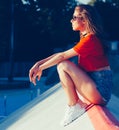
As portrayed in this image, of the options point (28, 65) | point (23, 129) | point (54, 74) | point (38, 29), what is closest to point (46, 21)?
point (38, 29)

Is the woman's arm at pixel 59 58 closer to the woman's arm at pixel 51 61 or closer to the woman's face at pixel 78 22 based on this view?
the woman's arm at pixel 51 61

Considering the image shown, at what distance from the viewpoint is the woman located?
195 inches

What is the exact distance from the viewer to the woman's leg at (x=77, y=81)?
16.3 feet

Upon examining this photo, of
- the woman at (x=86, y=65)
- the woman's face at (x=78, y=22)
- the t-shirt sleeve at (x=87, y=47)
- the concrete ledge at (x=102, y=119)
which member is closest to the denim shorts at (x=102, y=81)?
the woman at (x=86, y=65)

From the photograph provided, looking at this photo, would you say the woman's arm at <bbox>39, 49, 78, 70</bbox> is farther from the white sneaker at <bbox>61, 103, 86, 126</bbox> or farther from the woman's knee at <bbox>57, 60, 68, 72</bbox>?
the white sneaker at <bbox>61, 103, 86, 126</bbox>

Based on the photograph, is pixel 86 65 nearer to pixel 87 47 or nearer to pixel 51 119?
pixel 87 47

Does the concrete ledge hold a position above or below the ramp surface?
above

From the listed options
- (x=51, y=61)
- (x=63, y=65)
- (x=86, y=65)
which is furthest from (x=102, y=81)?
(x=51, y=61)

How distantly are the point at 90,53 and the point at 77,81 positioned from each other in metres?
0.35

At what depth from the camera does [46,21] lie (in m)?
34.9

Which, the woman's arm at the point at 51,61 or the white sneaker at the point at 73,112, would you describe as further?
the white sneaker at the point at 73,112

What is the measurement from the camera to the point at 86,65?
5.06m

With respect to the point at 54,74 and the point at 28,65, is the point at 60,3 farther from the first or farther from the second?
the point at 54,74

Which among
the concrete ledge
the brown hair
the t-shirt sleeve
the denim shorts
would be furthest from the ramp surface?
the brown hair
